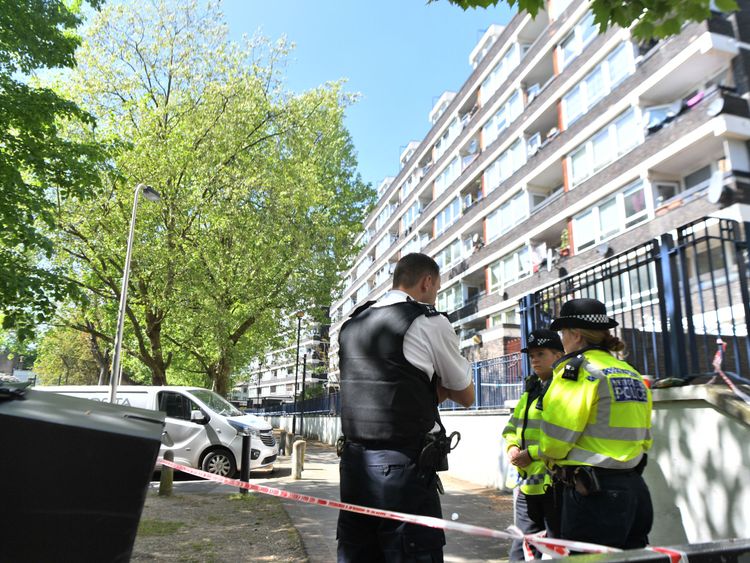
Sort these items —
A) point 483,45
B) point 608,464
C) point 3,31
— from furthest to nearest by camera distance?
Answer: point 483,45 < point 3,31 < point 608,464

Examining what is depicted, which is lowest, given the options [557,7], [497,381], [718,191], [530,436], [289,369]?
[530,436]

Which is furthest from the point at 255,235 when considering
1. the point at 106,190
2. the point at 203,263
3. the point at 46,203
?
the point at 46,203

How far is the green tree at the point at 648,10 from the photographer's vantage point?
3990 millimetres

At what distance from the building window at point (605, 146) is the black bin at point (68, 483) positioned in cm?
2188

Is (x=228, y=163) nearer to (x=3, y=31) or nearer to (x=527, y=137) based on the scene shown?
(x=3, y=31)

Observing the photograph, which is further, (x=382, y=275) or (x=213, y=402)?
(x=382, y=275)

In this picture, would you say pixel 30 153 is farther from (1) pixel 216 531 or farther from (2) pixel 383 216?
(2) pixel 383 216

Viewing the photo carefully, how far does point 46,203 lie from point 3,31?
2.82m

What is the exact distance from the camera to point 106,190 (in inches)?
711

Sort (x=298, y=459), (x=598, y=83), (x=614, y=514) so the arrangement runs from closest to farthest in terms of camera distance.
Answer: (x=614, y=514) → (x=298, y=459) → (x=598, y=83)

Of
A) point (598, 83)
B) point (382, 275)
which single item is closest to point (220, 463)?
point (598, 83)

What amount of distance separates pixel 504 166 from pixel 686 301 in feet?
89.8

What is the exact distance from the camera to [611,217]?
2114 cm

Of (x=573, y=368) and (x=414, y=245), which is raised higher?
(x=414, y=245)
